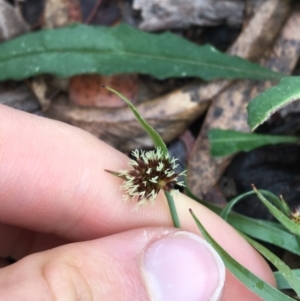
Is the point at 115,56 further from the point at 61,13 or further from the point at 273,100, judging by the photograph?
the point at 273,100

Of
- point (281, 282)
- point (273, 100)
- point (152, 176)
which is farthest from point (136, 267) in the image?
point (273, 100)

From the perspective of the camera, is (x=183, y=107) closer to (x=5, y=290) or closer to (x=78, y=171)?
(x=78, y=171)

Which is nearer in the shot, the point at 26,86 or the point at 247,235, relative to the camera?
the point at 247,235

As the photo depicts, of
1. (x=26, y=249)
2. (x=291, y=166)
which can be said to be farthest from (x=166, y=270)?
(x=291, y=166)

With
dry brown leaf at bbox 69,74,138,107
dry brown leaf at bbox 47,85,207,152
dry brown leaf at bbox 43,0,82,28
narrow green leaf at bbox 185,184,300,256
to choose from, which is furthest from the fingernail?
dry brown leaf at bbox 43,0,82,28

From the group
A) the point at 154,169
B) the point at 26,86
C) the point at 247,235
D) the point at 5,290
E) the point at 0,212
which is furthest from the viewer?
the point at 26,86

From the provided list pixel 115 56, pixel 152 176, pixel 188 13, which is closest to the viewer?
pixel 152 176

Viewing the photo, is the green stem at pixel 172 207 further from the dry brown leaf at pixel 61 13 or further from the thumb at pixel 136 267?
the dry brown leaf at pixel 61 13
